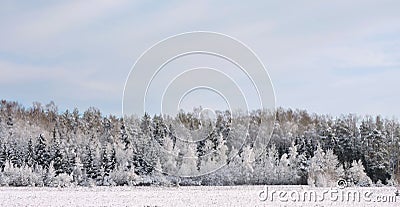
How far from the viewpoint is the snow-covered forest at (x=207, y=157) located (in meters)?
46.3

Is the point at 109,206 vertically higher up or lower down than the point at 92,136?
lower down

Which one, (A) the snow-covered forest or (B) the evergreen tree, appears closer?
(A) the snow-covered forest

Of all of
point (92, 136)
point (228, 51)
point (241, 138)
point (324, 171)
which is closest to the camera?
point (228, 51)

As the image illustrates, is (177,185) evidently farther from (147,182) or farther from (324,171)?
(324,171)

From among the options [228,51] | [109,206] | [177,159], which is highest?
[228,51]

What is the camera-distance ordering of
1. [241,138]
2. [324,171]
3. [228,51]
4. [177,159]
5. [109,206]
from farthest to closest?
1. [324,171]
2. [177,159]
3. [241,138]
4. [109,206]
5. [228,51]

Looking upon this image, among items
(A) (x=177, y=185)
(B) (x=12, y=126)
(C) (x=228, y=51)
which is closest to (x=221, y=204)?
(C) (x=228, y=51)

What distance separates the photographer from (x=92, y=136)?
60875mm

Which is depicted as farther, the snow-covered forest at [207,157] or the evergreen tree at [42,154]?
the evergreen tree at [42,154]

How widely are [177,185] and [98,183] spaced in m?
8.48

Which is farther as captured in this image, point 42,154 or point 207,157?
point 42,154

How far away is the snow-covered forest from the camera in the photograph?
4628 centimetres

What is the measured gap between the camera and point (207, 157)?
44.5 metres

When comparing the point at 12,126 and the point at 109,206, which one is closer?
the point at 109,206
